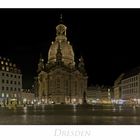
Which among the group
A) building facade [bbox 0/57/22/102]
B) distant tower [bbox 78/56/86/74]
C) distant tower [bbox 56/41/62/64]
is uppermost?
distant tower [bbox 56/41/62/64]

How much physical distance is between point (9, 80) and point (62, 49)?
5557 cm

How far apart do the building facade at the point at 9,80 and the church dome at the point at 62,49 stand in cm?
4949

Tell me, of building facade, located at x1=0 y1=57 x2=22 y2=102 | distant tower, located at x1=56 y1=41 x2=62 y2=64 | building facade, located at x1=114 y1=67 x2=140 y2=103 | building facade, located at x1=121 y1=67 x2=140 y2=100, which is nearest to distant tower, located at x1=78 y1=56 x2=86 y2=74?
distant tower, located at x1=56 y1=41 x2=62 y2=64

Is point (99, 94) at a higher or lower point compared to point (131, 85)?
lower

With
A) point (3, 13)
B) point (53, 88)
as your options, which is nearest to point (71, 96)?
point (53, 88)

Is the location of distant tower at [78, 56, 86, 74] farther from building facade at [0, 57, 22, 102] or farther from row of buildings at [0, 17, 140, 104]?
building facade at [0, 57, 22, 102]

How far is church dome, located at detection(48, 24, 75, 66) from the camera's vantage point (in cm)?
12775

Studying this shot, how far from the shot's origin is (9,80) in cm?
7506

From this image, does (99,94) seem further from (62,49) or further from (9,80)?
(9,80)

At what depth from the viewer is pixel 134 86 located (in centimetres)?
9975

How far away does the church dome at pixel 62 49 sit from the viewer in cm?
12775

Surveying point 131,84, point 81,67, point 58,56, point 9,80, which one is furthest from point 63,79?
point 9,80
